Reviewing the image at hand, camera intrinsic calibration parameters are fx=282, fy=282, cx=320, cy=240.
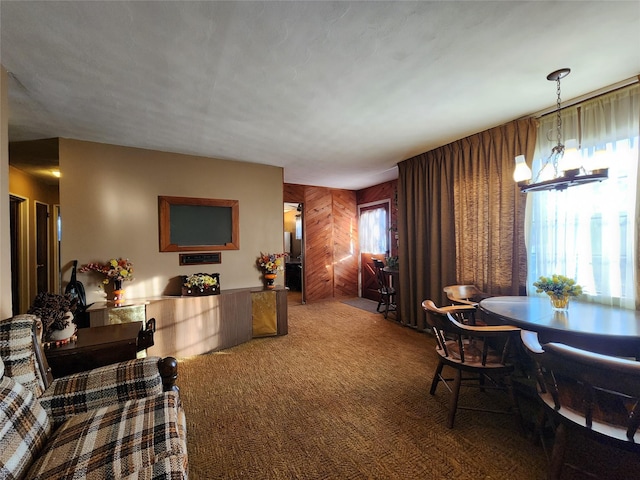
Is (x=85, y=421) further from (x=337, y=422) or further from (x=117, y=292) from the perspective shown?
(x=117, y=292)

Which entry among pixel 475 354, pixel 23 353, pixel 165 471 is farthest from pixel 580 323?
pixel 23 353

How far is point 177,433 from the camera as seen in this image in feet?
4.17

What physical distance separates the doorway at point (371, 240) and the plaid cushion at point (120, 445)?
5110 millimetres

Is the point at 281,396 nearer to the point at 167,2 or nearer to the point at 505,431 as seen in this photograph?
the point at 505,431

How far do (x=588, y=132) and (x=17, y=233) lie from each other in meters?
→ 7.06

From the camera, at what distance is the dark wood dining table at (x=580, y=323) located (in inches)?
62.2

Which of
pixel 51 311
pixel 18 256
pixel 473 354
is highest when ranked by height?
pixel 18 256

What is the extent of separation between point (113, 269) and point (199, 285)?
0.93m

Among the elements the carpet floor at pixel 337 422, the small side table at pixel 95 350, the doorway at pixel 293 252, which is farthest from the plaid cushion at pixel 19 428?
the doorway at pixel 293 252

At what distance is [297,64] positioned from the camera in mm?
1862

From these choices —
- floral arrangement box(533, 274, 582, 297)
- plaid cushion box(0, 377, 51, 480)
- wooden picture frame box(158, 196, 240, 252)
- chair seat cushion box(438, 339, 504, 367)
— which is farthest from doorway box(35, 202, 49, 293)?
floral arrangement box(533, 274, 582, 297)

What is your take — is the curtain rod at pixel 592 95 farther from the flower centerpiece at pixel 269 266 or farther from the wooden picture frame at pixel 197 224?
the wooden picture frame at pixel 197 224

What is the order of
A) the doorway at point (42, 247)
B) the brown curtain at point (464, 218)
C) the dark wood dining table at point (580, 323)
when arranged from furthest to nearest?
the doorway at point (42, 247) < the brown curtain at point (464, 218) < the dark wood dining table at point (580, 323)

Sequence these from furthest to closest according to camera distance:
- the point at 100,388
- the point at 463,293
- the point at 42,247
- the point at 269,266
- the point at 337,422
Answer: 1. the point at 42,247
2. the point at 269,266
3. the point at 463,293
4. the point at 337,422
5. the point at 100,388
